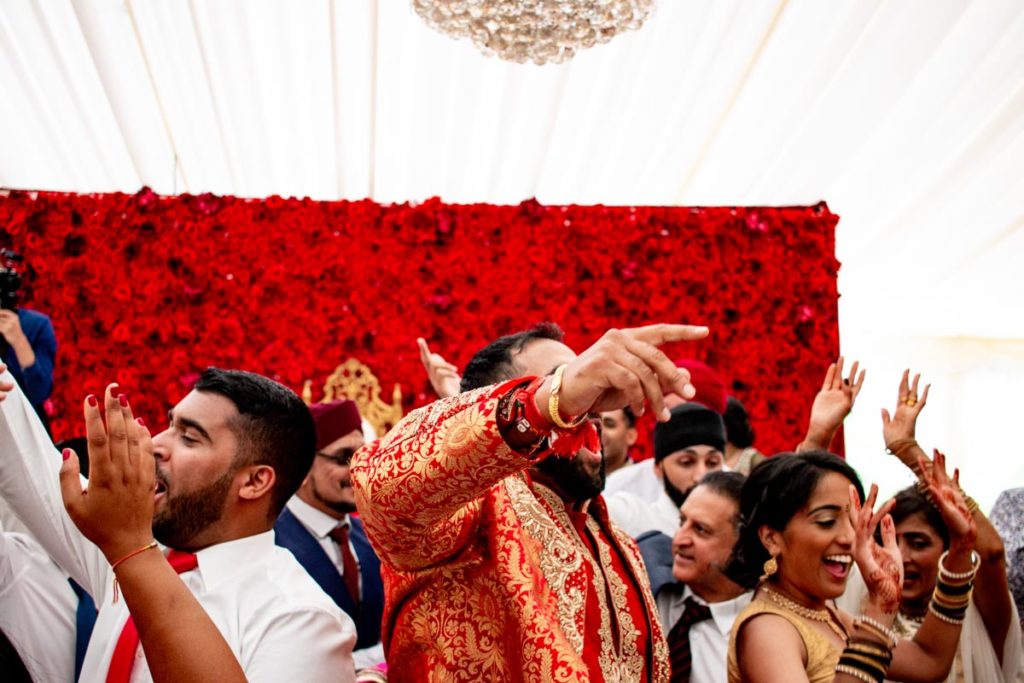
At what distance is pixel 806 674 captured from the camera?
8.07 ft

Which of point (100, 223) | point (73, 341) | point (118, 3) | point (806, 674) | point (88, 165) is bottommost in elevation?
point (806, 674)

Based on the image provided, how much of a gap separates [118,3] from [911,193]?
5.23 m

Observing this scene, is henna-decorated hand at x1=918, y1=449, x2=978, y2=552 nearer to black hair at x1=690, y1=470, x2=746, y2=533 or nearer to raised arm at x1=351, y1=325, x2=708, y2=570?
black hair at x1=690, y1=470, x2=746, y2=533

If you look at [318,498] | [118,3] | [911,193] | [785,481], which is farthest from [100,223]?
[911,193]

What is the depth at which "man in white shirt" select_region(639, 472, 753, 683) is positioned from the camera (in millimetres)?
3018

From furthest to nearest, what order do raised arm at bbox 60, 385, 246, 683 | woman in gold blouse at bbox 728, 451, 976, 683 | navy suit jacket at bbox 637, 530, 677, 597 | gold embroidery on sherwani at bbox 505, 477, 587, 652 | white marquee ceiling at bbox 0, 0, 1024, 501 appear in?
white marquee ceiling at bbox 0, 0, 1024, 501 < navy suit jacket at bbox 637, 530, 677, 597 < woman in gold blouse at bbox 728, 451, 976, 683 < gold embroidery on sherwani at bbox 505, 477, 587, 652 < raised arm at bbox 60, 385, 246, 683

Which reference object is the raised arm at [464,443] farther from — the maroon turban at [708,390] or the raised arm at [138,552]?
the maroon turban at [708,390]

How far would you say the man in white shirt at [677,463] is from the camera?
12.5ft

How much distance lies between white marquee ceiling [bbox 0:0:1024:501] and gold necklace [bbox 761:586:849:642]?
11.1ft

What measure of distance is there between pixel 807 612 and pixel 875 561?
21 cm

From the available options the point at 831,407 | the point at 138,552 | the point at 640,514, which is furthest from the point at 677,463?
the point at 138,552

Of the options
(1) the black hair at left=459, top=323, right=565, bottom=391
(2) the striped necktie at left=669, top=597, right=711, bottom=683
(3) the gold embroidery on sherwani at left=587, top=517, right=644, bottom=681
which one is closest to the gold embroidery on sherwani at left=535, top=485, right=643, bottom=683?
(3) the gold embroidery on sherwani at left=587, top=517, right=644, bottom=681

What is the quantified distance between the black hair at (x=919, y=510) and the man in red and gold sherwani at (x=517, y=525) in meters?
1.40

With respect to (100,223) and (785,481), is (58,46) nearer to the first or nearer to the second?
(100,223)
